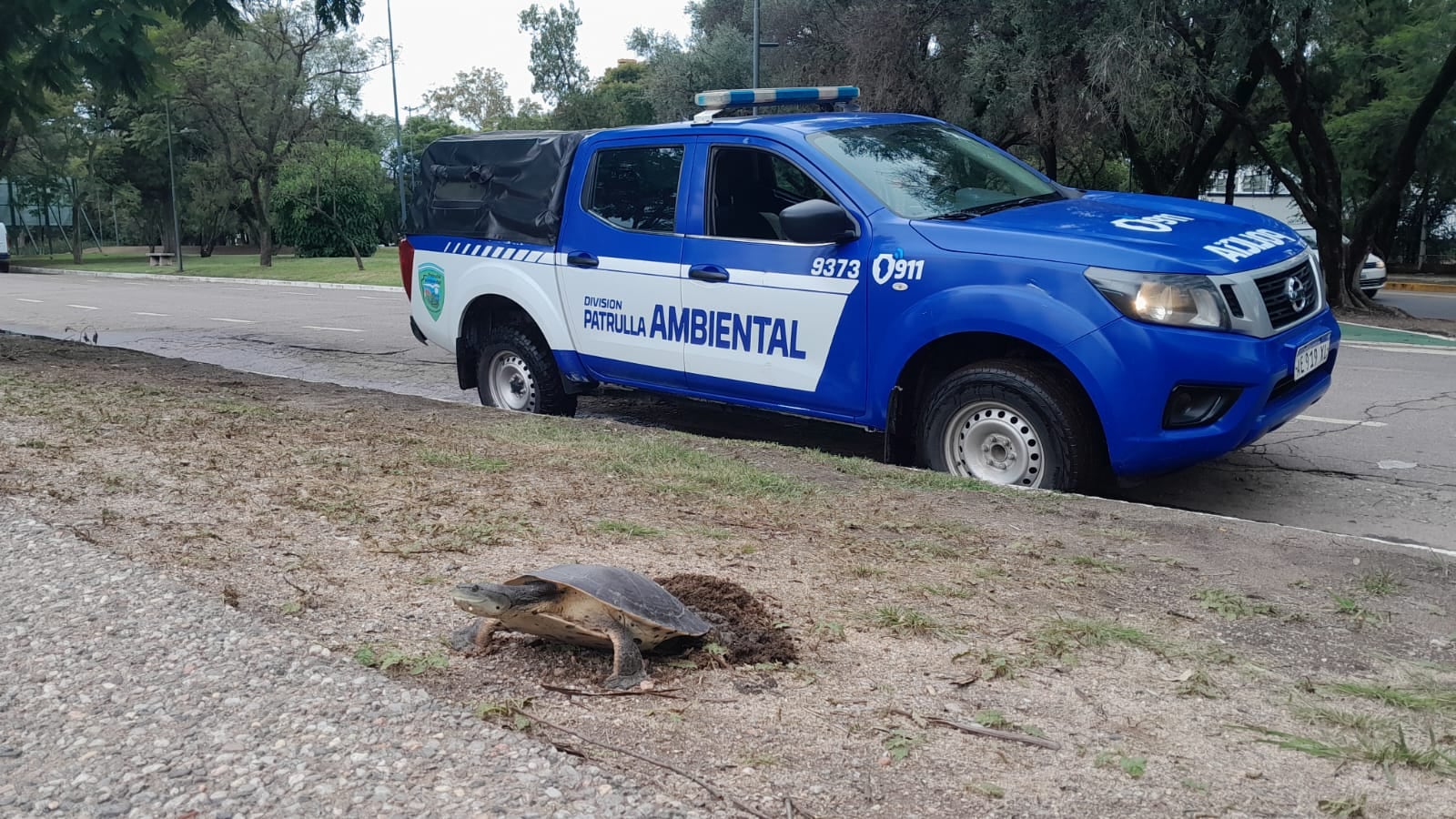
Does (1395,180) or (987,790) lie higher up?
(1395,180)

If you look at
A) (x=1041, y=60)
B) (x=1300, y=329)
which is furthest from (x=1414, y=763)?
(x=1041, y=60)

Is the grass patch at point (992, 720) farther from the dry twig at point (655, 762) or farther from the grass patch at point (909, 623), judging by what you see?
the dry twig at point (655, 762)

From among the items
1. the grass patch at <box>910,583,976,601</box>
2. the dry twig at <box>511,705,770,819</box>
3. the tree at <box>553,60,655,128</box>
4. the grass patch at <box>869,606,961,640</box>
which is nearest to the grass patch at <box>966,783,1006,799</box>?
the dry twig at <box>511,705,770,819</box>

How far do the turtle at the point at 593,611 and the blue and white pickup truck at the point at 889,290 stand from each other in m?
2.69

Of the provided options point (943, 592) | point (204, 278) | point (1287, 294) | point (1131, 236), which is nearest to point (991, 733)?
point (943, 592)

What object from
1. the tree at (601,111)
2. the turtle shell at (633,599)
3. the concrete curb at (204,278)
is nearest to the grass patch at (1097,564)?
the turtle shell at (633,599)

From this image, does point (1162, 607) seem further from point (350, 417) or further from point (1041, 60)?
point (1041, 60)

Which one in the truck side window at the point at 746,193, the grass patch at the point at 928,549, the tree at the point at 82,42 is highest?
the tree at the point at 82,42

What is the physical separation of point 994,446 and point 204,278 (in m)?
32.1

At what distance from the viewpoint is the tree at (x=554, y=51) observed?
91.3 m

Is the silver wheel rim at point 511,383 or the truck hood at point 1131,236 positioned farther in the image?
the silver wheel rim at point 511,383

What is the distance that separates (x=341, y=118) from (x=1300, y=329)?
4063 cm

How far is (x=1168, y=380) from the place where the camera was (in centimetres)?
510

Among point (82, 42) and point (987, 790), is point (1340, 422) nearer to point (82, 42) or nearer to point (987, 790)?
point (987, 790)
